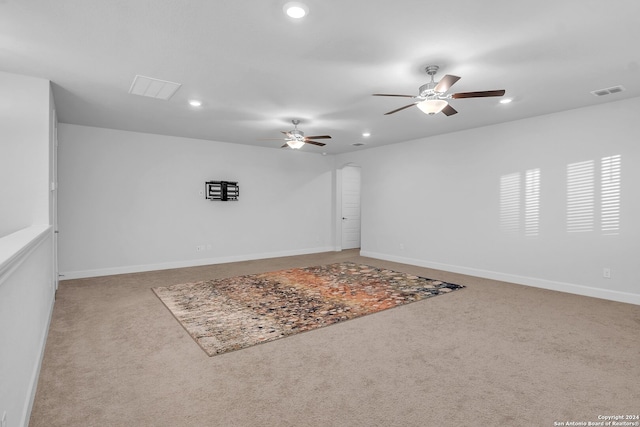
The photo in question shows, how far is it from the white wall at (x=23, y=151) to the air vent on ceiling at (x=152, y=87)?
91cm

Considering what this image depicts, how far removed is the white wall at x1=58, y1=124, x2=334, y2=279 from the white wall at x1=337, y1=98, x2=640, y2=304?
2.06 m

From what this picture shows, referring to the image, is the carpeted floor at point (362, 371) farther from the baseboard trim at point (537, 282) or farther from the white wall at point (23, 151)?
the white wall at point (23, 151)

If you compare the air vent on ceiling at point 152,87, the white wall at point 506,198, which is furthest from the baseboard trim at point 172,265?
the air vent on ceiling at point 152,87

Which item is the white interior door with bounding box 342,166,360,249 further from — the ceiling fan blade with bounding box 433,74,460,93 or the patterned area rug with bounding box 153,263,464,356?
the ceiling fan blade with bounding box 433,74,460,93

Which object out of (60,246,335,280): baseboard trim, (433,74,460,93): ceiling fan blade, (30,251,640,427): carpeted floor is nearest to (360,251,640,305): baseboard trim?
(30,251,640,427): carpeted floor

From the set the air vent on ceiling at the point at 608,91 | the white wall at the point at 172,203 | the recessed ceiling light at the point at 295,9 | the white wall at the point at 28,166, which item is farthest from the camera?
the white wall at the point at 172,203

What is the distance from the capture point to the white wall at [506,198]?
4582 mm

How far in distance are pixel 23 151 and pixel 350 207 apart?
290 inches

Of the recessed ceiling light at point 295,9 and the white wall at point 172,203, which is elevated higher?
the recessed ceiling light at point 295,9

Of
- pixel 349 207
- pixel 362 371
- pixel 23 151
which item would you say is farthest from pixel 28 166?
pixel 349 207

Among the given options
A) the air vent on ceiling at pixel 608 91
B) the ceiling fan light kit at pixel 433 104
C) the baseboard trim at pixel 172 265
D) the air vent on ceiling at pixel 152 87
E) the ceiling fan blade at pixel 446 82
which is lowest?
the baseboard trim at pixel 172 265

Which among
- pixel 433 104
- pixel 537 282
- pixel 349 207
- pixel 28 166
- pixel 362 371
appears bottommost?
pixel 362 371

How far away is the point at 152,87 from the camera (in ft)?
13.1

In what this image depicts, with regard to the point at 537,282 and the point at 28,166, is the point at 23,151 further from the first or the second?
the point at 537,282
